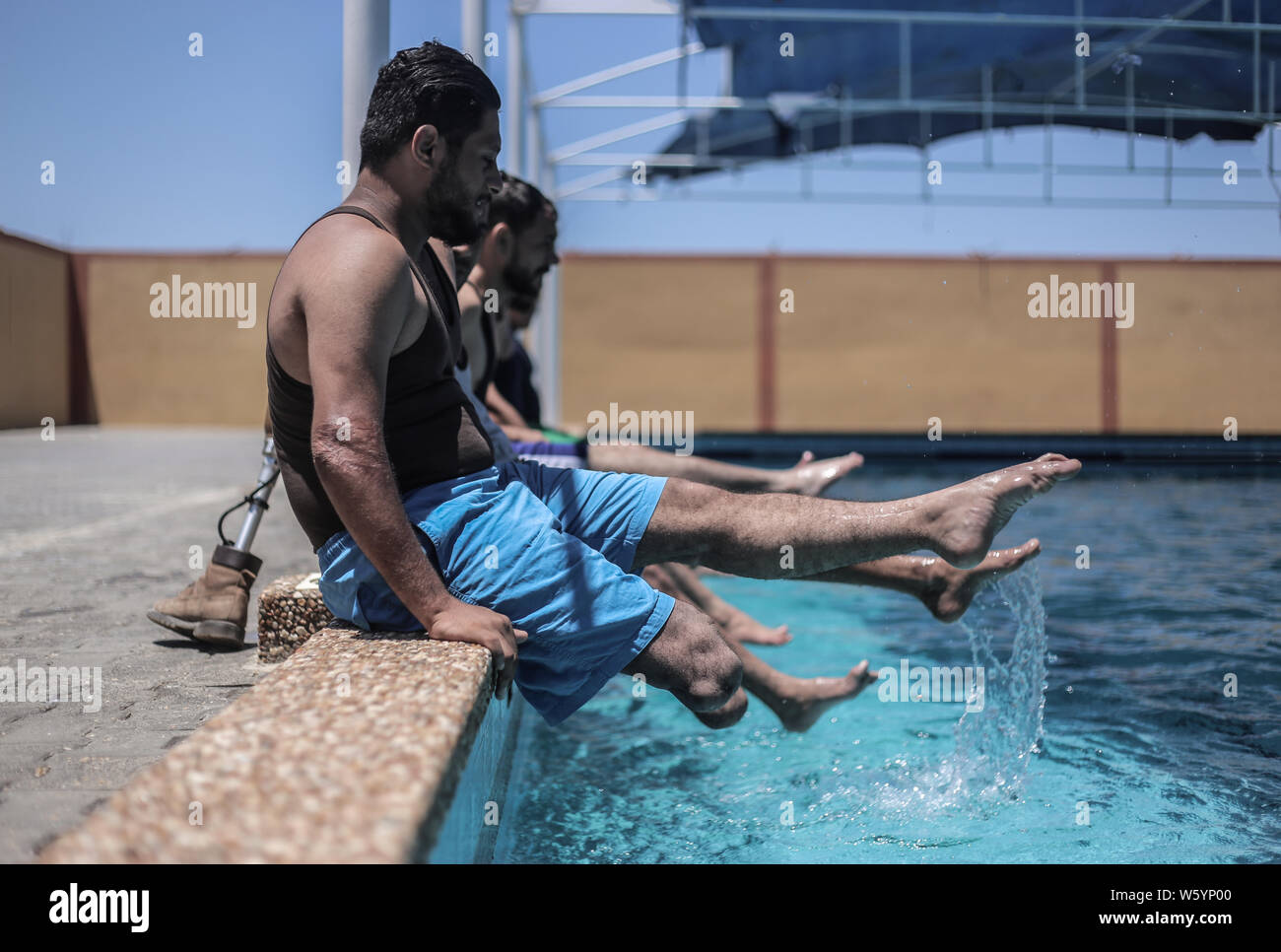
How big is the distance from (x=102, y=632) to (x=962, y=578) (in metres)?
2.26

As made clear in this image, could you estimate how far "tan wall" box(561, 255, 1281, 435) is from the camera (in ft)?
55.9

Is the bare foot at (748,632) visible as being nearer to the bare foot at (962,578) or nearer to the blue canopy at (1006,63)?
the bare foot at (962,578)

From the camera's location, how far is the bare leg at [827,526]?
225cm

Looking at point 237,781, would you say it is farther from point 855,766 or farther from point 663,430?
point 663,430

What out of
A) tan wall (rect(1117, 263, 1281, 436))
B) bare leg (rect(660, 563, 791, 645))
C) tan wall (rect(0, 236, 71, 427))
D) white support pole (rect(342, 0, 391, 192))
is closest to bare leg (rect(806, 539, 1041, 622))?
bare leg (rect(660, 563, 791, 645))

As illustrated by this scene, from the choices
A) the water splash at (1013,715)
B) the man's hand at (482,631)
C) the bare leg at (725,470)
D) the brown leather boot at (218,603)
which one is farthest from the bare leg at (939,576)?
the brown leather boot at (218,603)

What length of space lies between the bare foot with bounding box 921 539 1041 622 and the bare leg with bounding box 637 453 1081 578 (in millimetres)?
387

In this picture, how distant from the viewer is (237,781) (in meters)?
1.19

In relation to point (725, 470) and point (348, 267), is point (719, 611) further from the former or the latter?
point (348, 267)

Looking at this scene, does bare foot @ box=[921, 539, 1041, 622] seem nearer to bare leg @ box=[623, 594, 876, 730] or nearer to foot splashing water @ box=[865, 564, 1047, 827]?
foot splashing water @ box=[865, 564, 1047, 827]

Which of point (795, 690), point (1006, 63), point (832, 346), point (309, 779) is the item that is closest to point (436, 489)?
point (309, 779)

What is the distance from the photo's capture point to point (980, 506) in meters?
2.27
